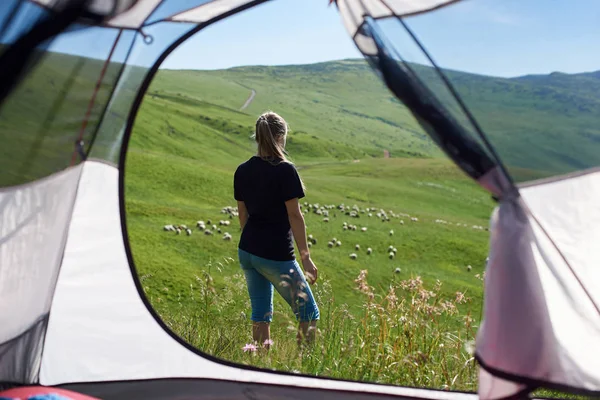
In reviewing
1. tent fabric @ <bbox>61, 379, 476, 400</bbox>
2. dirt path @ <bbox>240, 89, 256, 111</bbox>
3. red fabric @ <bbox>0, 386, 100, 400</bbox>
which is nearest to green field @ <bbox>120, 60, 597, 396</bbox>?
tent fabric @ <bbox>61, 379, 476, 400</bbox>

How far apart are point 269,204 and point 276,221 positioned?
91mm

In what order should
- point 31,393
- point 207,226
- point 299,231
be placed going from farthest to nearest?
point 207,226
point 299,231
point 31,393

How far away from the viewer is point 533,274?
2.08 meters

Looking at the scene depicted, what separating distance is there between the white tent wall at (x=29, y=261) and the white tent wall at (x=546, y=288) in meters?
1.55

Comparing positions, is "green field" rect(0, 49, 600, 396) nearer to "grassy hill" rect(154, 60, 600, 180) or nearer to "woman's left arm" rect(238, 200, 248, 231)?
"grassy hill" rect(154, 60, 600, 180)

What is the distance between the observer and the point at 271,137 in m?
3.25

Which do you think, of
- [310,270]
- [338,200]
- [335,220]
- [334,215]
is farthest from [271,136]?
[338,200]

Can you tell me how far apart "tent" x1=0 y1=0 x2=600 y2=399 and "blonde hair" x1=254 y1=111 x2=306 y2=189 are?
0.59 metres

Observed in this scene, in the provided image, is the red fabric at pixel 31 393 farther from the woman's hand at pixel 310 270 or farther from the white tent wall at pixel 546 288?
the white tent wall at pixel 546 288

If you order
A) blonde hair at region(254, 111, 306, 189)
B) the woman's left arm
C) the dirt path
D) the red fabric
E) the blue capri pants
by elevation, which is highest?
the dirt path

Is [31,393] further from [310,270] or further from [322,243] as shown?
[322,243]

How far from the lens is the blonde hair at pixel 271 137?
324 centimetres

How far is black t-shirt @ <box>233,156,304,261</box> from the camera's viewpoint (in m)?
3.24

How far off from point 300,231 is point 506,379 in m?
1.41
